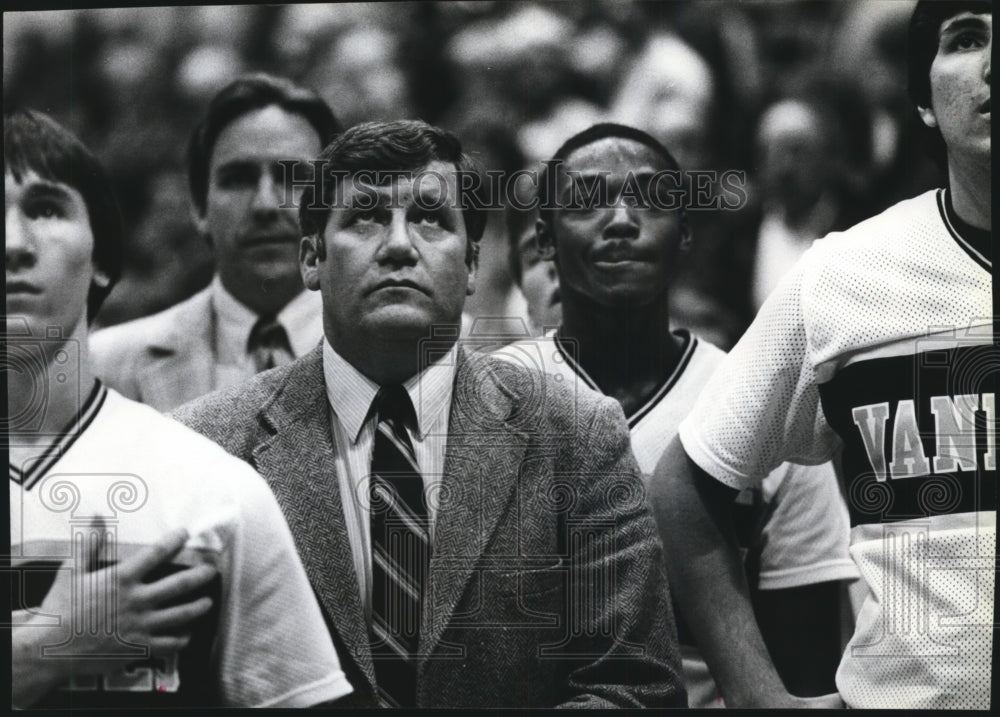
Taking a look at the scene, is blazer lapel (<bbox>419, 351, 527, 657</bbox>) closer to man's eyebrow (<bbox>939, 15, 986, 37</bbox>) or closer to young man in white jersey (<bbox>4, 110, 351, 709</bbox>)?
young man in white jersey (<bbox>4, 110, 351, 709</bbox>)

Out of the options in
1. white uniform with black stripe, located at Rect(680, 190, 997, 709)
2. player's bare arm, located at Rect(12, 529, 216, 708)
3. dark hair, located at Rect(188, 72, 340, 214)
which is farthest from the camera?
dark hair, located at Rect(188, 72, 340, 214)

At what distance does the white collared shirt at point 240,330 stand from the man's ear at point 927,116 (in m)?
1.73

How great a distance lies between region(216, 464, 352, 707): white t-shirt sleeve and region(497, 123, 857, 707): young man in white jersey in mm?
811

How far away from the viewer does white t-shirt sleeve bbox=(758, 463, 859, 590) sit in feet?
9.71

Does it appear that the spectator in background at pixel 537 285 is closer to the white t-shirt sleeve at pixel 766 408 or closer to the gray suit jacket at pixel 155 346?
the white t-shirt sleeve at pixel 766 408

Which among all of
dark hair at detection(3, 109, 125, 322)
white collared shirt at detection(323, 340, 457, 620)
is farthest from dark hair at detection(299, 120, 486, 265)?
dark hair at detection(3, 109, 125, 322)

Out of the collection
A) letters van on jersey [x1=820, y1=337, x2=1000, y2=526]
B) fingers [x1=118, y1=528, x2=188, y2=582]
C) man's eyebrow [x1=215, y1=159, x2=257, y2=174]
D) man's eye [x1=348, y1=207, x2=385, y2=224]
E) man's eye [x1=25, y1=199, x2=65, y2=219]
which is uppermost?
man's eyebrow [x1=215, y1=159, x2=257, y2=174]

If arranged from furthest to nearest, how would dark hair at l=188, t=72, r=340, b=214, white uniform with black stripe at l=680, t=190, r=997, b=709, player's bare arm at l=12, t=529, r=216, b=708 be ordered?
dark hair at l=188, t=72, r=340, b=214 → player's bare arm at l=12, t=529, r=216, b=708 → white uniform with black stripe at l=680, t=190, r=997, b=709

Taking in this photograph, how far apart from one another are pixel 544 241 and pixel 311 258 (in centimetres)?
64

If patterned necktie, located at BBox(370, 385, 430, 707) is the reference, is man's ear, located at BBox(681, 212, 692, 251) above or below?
above

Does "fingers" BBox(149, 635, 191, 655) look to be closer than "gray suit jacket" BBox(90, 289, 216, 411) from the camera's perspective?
Yes

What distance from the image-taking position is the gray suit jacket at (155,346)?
3.10 metres

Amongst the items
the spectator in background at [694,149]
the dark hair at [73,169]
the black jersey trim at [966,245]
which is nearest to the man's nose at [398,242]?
the spectator in background at [694,149]

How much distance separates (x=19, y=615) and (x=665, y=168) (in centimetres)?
217
